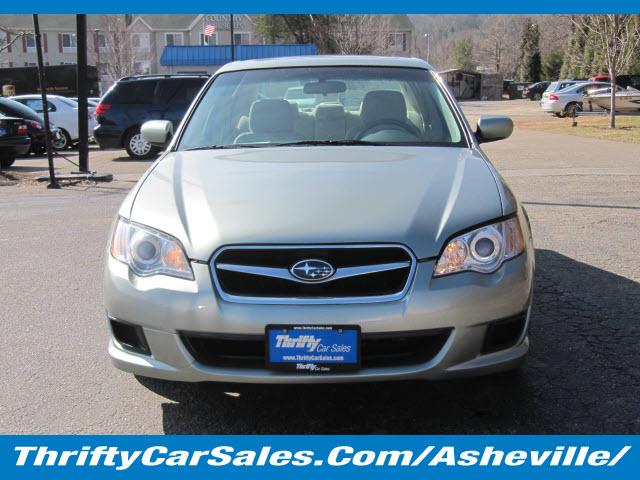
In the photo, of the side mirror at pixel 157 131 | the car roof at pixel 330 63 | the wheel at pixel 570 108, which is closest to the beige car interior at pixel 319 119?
the car roof at pixel 330 63

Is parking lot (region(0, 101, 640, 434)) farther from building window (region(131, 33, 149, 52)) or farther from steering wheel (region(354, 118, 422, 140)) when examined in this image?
building window (region(131, 33, 149, 52))

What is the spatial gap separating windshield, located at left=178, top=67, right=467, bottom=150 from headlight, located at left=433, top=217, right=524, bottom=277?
111 centimetres

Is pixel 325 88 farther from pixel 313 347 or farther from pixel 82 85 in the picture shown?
pixel 82 85

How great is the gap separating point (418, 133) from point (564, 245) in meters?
2.78

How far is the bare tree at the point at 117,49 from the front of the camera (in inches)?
2256

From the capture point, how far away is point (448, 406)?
3.25 metres

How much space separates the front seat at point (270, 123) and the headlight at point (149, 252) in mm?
1295

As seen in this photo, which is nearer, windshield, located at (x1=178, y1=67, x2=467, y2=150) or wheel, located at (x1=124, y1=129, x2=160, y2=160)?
windshield, located at (x1=178, y1=67, x2=467, y2=150)

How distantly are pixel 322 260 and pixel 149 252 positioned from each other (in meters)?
0.74

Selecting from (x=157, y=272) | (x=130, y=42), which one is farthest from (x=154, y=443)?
(x=130, y=42)

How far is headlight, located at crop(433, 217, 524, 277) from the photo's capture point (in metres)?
2.80

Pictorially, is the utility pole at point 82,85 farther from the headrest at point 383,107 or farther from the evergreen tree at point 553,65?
the evergreen tree at point 553,65

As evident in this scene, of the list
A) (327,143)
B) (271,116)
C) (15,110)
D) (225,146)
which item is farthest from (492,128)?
(15,110)

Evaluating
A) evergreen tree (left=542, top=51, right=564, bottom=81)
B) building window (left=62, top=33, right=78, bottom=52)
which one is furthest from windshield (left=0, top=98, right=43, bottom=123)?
evergreen tree (left=542, top=51, right=564, bottom=81)
